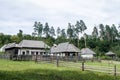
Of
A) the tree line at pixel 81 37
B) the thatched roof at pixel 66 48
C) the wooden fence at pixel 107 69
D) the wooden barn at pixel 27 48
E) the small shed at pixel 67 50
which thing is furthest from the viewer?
the tree line at pixel 81 37

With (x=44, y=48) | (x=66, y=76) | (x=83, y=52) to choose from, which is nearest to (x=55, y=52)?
(x=44, y=48)

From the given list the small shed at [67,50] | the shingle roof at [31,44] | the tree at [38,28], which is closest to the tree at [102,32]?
the tree at [38,28]

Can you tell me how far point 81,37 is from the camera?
121m

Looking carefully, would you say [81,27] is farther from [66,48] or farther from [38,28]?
[66,48]

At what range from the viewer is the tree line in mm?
106588

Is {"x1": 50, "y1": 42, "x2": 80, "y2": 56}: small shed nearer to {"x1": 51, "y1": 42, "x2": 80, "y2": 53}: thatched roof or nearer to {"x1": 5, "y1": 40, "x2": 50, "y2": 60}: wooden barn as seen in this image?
{"x1": 51, "y1": 42, "x2": 80, "y2": 53}: thatched roof

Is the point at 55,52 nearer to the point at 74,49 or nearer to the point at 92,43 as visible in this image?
the point at 74,49

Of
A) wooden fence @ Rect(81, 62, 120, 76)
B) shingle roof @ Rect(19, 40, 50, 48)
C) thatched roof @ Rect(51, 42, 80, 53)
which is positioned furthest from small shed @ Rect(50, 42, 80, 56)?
wooden fence @ Rect(81, 62, 120, 76)

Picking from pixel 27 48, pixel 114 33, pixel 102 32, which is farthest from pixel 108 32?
pixel 27 48

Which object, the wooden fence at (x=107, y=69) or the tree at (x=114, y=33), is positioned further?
the tree at (x=114, y=33)

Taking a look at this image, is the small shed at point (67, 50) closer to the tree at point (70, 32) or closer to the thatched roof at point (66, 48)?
the thatched roof at point (66, 48)

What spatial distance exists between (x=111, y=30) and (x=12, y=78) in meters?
127

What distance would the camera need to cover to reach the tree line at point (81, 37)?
10659 cm

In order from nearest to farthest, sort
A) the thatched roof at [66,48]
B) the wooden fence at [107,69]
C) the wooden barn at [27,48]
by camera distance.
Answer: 1. the wooden fence at [107,69]
2. the wooden barn at [27,48]
3. the thatched roof at [66,48]
